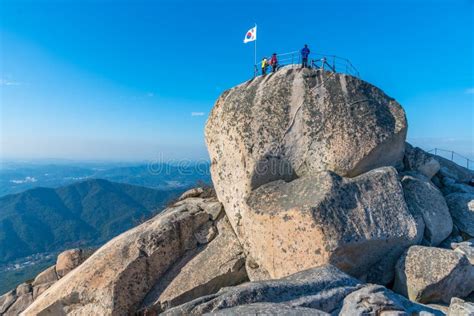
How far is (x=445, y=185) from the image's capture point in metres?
14.9

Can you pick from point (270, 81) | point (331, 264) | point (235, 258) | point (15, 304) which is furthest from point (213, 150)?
point (15, 304)

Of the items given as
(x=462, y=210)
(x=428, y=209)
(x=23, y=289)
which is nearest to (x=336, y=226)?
(x=428, y=209)

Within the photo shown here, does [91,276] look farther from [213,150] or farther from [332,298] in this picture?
[332,298]

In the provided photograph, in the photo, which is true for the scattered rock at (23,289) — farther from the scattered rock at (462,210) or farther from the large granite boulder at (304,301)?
the scattered rock at (462,210)

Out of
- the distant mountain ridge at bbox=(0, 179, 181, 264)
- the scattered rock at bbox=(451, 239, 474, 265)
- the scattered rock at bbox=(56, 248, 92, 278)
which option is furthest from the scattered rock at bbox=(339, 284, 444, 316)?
the distant mountain ridge at bbox=(0, 179, 181, 264)

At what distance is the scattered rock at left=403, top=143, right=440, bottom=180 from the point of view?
14.4 meters

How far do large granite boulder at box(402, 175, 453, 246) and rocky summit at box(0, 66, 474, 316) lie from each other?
2.0 inches

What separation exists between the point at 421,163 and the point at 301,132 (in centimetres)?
622

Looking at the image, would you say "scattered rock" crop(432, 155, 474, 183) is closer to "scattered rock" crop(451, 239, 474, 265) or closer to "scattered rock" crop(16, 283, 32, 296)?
"scattered rock" crop(451, 239, 474, 265)

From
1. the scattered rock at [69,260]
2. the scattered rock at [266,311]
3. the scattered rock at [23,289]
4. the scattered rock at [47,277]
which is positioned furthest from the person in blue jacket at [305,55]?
the scattered rock at [23,289]

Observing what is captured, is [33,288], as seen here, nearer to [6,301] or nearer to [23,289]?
[23,289]

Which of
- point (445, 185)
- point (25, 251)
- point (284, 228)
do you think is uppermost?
point (445, 185)

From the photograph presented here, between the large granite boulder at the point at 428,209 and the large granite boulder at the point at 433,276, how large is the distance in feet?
5.70

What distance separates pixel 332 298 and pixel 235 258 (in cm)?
542
